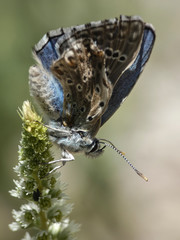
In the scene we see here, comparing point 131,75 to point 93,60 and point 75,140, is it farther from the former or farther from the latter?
point 75,140

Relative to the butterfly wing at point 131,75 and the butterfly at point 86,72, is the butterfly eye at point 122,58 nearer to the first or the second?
the butterfly at point 86,72

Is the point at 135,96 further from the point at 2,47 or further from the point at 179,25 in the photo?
the point at 2,47

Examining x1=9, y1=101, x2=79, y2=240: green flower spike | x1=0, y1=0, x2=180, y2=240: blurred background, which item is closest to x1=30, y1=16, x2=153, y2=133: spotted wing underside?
x1=9, y1=101, x2=79, y2=240: green flower spike

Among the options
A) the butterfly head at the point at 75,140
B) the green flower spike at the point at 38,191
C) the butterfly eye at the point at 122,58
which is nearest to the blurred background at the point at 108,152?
the butterfly head at the point at 75,140

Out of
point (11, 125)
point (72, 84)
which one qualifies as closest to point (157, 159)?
point (11, 125)

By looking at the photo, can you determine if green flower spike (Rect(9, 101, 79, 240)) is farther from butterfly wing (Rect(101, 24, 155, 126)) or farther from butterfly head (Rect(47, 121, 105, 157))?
butterfly wing (Rect(101, 24, 155, 126))

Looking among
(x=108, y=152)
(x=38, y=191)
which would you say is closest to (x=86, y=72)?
(x=38, y=191)
